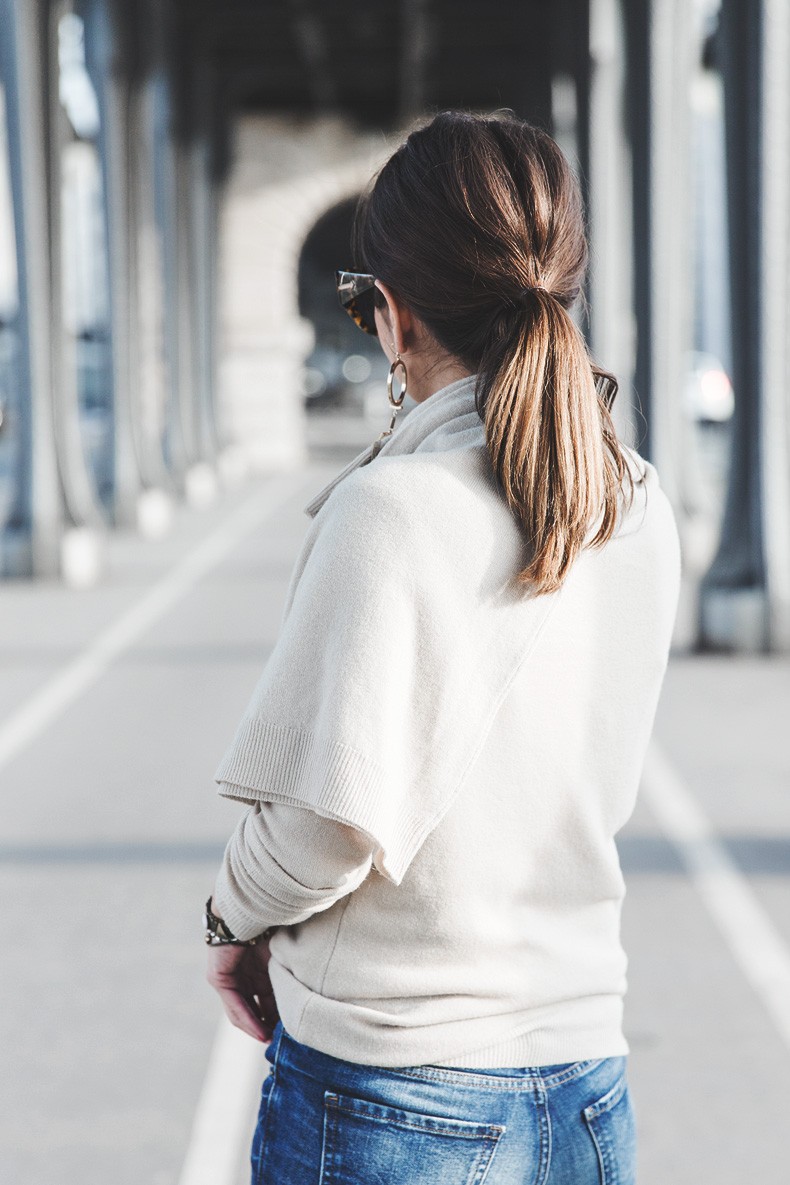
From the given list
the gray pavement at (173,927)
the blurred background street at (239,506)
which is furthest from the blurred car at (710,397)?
the gray pavement at (173,927)

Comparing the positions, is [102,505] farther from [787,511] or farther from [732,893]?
[732,893]

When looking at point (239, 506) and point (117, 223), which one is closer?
point (117, 223)

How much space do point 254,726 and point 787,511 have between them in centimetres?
915

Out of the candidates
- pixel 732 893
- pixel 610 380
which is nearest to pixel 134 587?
pixel 732 893

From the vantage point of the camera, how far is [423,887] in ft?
5.14

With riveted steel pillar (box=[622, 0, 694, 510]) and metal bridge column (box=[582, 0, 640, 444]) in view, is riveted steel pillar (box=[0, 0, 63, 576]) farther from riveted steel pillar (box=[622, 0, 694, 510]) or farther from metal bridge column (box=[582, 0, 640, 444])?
metal bridge column (box=[582, 0, 640, 444])

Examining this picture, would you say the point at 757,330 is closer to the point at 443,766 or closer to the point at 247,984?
the point at 247,984

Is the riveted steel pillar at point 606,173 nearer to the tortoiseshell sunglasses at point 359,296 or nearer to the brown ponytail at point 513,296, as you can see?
the tortoiseshell sunglasses at point 359,296

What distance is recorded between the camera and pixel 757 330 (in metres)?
10.2

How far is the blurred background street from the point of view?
4.12 m

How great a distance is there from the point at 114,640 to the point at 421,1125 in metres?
9.83

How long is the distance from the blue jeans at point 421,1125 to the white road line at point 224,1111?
200 cm

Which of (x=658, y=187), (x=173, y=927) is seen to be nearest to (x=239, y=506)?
(x=658, y=187)

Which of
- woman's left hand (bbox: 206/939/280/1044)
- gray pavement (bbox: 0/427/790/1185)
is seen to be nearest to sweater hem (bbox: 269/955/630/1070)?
woman's left hand (bbox: 206/939/280/1044)
